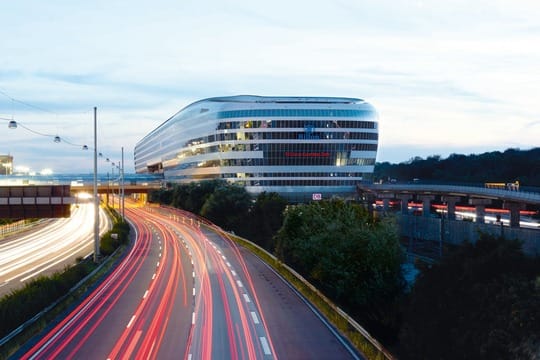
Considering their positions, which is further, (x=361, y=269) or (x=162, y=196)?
(x=162, y=196)

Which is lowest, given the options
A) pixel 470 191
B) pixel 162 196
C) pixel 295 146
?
pixel 162 196

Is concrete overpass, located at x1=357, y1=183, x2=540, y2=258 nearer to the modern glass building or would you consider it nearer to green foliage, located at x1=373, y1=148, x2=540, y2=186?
the modern glass building

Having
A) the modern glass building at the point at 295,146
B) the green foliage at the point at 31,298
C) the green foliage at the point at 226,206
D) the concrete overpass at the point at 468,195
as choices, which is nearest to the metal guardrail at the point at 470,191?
the concrete overpass at the point at 468,195

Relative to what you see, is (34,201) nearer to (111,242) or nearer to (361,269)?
(111,242)

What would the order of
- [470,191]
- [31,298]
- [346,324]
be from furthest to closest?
[470,191] → [31,298] → [346,324]

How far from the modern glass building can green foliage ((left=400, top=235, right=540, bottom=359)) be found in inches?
4475

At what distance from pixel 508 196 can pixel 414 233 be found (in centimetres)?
1139

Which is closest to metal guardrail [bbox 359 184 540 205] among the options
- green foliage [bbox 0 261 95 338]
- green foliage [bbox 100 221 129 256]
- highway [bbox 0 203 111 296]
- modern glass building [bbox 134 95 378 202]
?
modern glass building [bbox 134 95 378 202]

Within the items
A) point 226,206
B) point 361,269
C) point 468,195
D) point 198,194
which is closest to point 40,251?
point 226,206

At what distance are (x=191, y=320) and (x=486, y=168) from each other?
14182cm

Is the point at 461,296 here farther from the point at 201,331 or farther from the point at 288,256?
the point at 288,256

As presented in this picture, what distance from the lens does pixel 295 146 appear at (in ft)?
443

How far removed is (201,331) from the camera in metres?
25.0

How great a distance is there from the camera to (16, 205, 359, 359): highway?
22078mm
